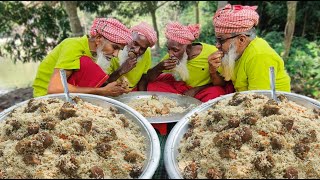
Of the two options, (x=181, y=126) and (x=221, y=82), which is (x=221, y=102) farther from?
(x=221, y=82)

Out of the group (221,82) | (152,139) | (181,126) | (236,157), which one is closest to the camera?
(236,157)

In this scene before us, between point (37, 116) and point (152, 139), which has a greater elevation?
point (37, 116)

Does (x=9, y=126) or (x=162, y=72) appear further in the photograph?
(x=162, y=72)

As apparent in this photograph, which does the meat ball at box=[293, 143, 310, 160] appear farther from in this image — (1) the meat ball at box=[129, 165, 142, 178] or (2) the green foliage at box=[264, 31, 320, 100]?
(2) the green foliage at box=[264, 31, 320, 100]

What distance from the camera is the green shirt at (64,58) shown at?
9.54ft

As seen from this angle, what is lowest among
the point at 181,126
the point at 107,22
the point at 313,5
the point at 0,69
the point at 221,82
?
the point at 0,69

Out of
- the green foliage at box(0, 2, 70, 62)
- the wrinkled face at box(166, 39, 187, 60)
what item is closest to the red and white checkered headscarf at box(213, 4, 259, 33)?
the wrinkled face at box(166, 39, 187, 60)

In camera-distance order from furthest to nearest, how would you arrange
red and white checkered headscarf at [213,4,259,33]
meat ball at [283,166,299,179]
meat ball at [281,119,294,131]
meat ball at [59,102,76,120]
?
red and white checkered headscarf at [213,4,259,33]
meat ball at [59,102,76,120]
meat ball at [281,119,294,131]
meat ball at [283,166,299,179]

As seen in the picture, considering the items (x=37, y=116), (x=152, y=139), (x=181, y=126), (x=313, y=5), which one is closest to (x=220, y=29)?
(x=181, y=126)

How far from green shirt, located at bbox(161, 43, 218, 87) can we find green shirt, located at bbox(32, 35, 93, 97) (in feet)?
3.09

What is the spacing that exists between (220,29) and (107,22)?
912mm

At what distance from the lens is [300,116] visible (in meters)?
1.94

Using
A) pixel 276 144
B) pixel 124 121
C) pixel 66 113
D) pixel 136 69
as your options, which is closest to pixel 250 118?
pixel 276 144

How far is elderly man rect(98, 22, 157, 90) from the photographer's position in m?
3.28
